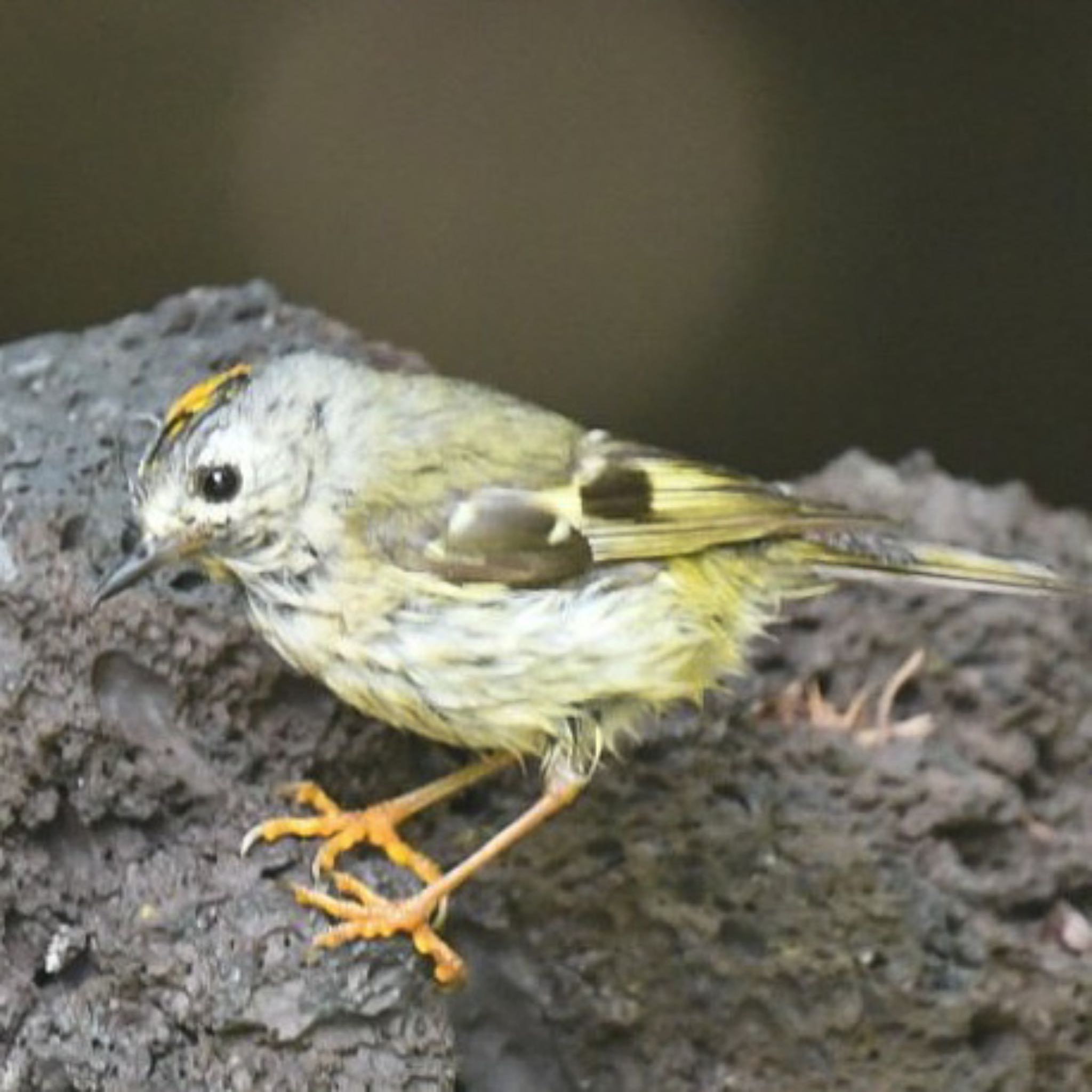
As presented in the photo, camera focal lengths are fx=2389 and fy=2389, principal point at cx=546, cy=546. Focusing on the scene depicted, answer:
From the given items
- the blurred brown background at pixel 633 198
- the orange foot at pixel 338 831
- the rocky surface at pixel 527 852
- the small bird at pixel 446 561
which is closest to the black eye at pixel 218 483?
the small bird at pixel 446 561

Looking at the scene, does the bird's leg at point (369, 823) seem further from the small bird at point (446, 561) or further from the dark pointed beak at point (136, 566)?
the dark pointed beak at point (136, 566)

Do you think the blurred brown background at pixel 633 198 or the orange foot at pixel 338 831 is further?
the blurred brown background at pixel 633 198

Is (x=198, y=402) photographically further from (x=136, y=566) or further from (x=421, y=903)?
(x=421, y=903)

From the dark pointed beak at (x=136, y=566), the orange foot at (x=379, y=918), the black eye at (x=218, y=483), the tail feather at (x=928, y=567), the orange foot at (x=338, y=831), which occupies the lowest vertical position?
the orange foot at (x=379, y=918)

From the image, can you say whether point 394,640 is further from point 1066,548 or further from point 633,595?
point 1066,548

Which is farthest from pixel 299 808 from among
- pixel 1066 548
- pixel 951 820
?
pixel 1066 548

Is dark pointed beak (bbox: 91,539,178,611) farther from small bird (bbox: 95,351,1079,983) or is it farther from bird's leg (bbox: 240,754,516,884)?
bird's leg (bbox: 240,754,516,884)

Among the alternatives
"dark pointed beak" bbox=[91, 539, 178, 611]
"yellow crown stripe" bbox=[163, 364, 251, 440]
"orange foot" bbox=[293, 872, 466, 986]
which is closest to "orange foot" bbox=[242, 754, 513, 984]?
"orange foot" bbox=[293, 872, 466, 986]
